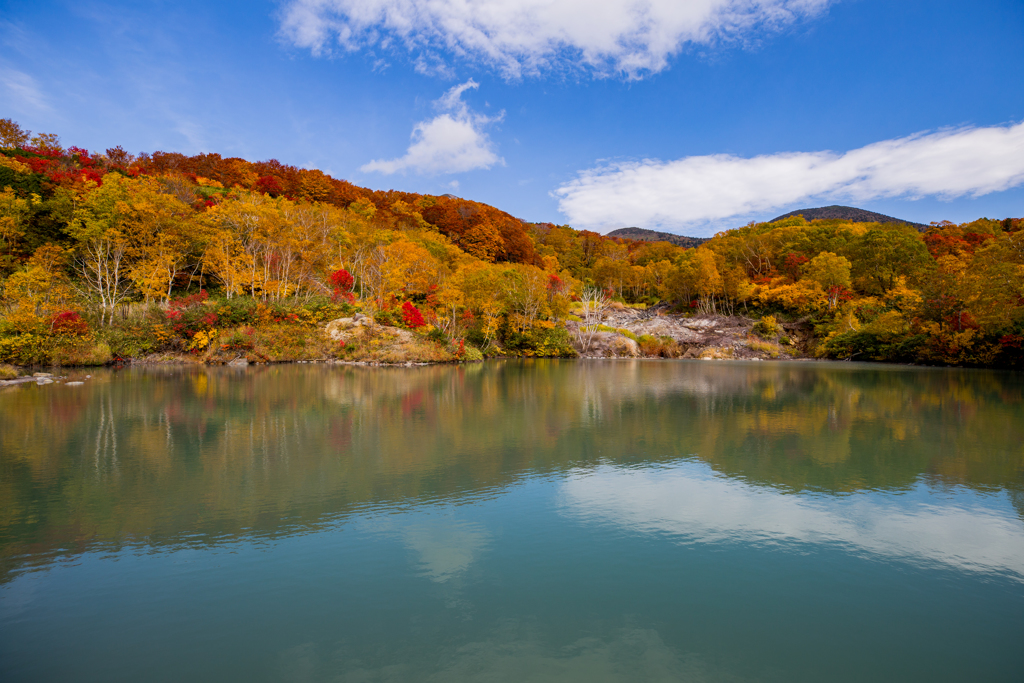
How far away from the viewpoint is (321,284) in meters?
38.4

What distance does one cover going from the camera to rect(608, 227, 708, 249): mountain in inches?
4794

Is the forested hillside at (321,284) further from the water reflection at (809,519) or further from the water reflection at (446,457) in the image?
the water reflection at (809,519)

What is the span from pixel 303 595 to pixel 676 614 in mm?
3084

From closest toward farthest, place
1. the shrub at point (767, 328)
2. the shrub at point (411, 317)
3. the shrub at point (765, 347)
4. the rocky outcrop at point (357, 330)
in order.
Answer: the rocky outcrop at point (357, 330) < the shrub at point (411, 317) < the shrub at point (765, 347) < the shrub at point (767, 328)

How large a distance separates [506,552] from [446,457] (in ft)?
12.3

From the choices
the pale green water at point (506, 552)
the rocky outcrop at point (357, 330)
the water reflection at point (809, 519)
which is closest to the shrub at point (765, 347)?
the rocky outcrop at point (357, 330)

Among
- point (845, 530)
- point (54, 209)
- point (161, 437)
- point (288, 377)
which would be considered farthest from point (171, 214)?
point (845, 530)

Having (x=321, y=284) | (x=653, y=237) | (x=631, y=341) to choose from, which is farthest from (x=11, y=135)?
(x=653, y=237)

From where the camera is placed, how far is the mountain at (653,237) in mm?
121762

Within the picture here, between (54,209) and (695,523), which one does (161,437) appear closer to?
(695,523)

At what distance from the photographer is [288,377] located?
2178 centimetres

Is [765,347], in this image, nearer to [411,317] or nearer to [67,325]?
[411,317]

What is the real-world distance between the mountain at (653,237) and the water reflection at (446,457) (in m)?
107

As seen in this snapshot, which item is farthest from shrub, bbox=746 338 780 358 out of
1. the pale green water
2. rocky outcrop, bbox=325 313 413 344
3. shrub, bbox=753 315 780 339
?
→ the pale green water
